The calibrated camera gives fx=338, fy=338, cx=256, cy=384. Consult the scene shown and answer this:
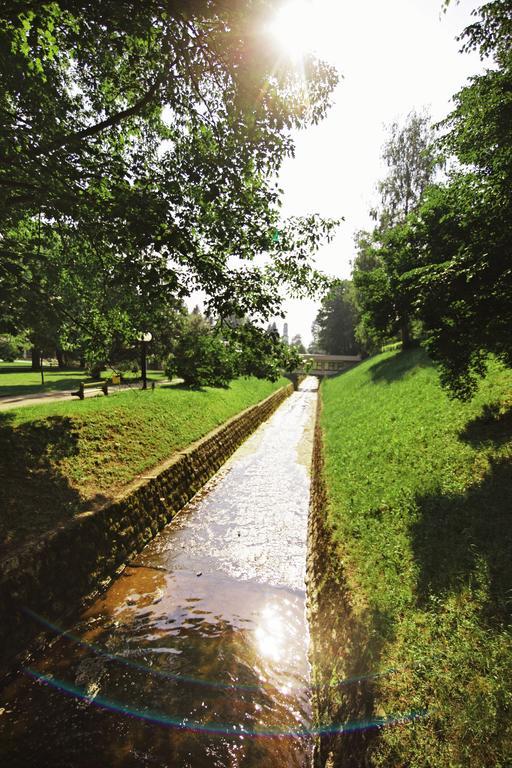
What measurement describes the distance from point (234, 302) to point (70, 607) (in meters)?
5.89

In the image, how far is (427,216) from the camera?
9.90 m

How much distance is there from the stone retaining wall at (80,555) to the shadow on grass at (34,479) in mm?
442

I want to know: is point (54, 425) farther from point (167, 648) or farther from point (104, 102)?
point (104, 102)

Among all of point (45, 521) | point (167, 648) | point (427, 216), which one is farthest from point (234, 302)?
point (427, 216)

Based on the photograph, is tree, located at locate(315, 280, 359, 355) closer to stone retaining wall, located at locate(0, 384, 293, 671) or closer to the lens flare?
stone retaining wall, located at locate(0, 384, 293, 671)

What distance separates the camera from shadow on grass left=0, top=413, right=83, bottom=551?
19.2ft

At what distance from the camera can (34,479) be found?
7.06 meters

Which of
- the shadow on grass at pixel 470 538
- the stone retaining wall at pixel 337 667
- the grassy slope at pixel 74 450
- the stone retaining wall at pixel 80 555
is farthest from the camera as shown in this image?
the grassy slope at pixel 74 450

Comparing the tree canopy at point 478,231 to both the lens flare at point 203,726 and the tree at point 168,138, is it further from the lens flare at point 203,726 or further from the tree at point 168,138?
the lens flare at point 203,726

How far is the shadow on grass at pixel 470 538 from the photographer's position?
4211 millimetres

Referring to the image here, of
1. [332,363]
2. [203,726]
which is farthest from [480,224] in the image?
[332,363]

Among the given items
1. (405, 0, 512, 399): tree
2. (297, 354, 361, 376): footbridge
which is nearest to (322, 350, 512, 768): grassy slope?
(405, 0, 512, 399): tree

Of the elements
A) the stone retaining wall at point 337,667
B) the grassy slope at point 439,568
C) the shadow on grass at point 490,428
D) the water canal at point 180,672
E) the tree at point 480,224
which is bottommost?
the water canal at point 180,672

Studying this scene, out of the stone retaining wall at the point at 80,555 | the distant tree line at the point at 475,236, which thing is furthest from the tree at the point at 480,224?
the stone retaining wall at the point at 80,555
